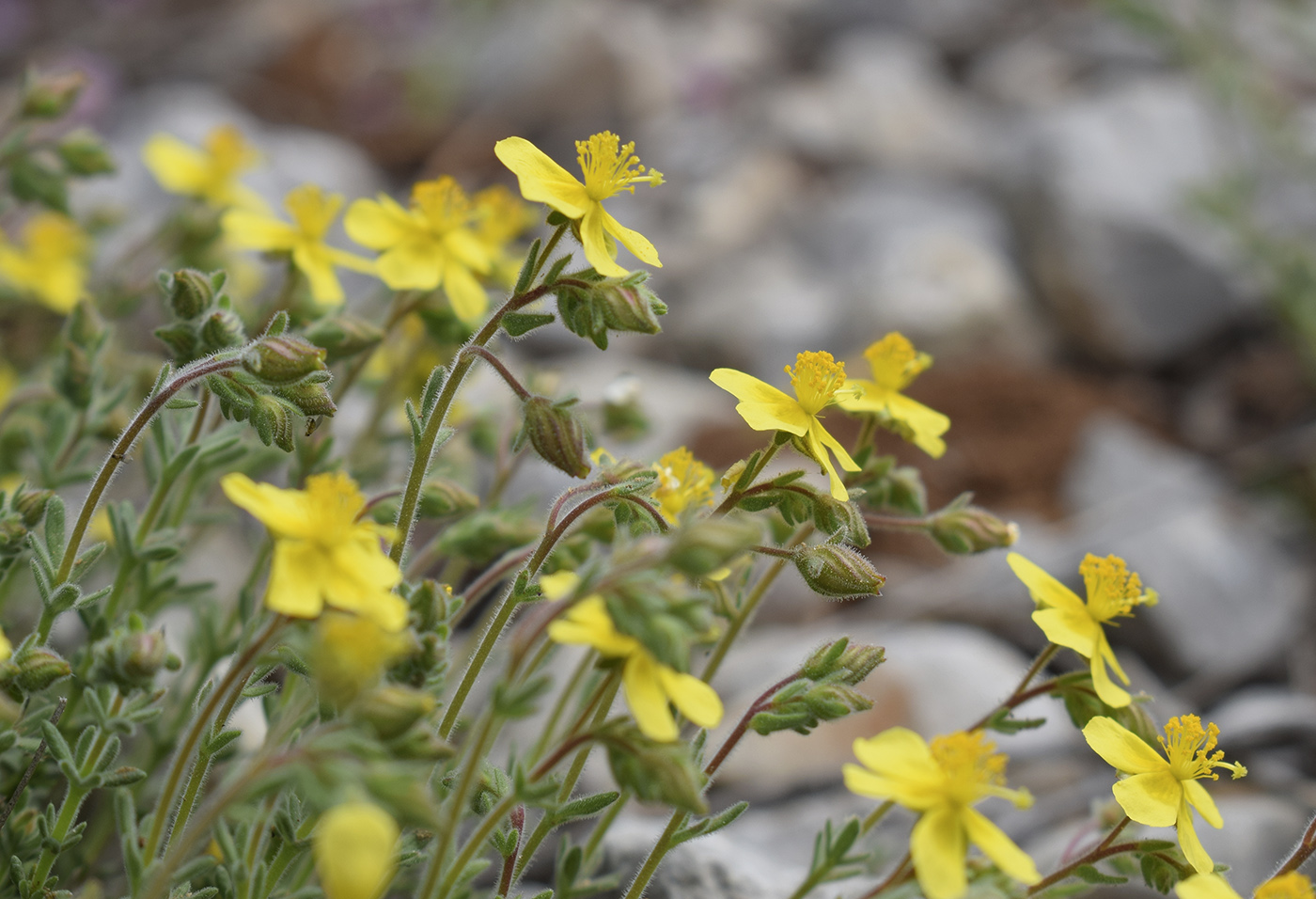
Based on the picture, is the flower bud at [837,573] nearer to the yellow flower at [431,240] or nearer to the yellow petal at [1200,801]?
the yellow petal at [1200,801]

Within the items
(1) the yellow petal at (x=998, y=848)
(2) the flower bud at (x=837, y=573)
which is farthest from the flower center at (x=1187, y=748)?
(2) the flower bud at (x=837, y=573)

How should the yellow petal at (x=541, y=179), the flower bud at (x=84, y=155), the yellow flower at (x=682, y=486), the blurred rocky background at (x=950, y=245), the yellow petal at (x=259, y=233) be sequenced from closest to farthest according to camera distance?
the yellow petal at (x=541, y=179)
the yellow flower at (x=682, y=486)
the yellow petal at (x=259, y=233)
the flower bud at (x=84, y=155)
the blurred rocky background at (x=950, y=245)

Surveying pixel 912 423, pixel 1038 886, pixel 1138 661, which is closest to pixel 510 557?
pixel 912 423

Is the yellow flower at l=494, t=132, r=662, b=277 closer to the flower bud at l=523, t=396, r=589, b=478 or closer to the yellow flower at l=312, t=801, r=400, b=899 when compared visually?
the flower bud at l=523, t=396, r=589, b=478

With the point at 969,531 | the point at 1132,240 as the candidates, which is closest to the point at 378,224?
the point at 969,531

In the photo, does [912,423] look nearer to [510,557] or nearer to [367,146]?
[510,557]

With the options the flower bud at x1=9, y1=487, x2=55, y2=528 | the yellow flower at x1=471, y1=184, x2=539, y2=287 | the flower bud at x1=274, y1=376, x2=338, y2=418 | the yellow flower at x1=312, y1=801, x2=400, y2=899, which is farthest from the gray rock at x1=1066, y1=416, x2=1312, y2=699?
the flower bud at x1=9, y1=487, x2=55, y2=528
